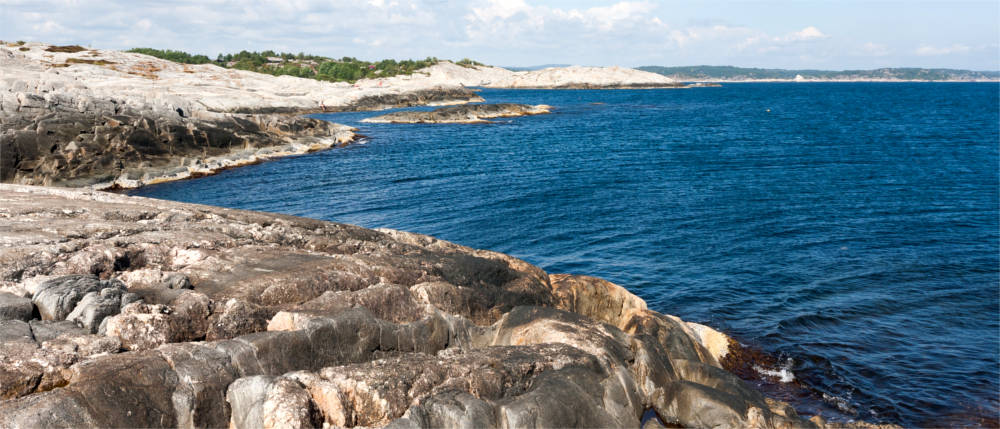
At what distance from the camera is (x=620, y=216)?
3597cm

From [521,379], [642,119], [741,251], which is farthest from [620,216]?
[642,119]

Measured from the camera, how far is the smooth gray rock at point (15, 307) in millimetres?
11148

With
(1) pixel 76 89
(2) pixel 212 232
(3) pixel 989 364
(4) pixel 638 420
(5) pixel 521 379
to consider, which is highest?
(1) pixel 76 89

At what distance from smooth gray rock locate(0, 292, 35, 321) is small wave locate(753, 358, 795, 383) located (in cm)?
1818

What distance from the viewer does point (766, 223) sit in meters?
34.0

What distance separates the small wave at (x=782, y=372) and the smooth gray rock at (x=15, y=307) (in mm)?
18179

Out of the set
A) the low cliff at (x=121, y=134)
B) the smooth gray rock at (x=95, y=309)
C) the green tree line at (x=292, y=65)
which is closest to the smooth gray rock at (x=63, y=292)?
the smooth gray rock at (x=95, y=309)

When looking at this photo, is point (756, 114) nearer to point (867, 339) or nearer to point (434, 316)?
point (867, 339)

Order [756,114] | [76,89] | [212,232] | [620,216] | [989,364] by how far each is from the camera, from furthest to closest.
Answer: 1. [756,114]
2. [76,89]
3. [620,216]
4. [989,364]
5. [212,232]

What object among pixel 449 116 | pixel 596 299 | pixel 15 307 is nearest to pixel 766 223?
pixel 596 299

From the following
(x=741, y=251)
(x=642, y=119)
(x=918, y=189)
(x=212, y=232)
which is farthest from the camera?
(x=642, y=119)

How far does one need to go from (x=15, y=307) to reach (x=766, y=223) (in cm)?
3259

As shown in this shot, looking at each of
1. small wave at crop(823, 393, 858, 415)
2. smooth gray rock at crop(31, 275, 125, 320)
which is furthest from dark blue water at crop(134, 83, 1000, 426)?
smooth gray rock at crop(31, 275, 125, 320)

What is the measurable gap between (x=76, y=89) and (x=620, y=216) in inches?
1942
